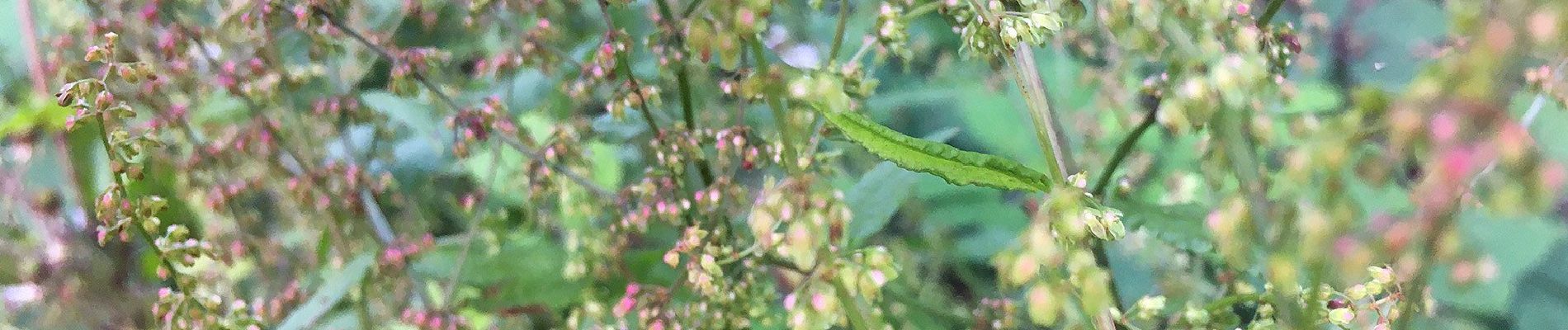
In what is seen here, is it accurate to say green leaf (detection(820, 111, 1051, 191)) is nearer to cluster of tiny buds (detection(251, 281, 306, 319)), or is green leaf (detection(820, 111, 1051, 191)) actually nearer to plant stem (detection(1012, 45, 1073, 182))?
plant stem (detection(1012, 45, 1073, 182))

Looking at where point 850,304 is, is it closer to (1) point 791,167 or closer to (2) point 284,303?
(1) point 791,167

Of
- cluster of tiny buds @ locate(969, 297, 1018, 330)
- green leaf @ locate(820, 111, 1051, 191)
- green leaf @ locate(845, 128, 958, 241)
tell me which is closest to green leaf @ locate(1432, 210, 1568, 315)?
cluster of tiny buds @ locate(969, 297, 1018, 330)

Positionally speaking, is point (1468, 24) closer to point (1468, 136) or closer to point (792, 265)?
point (1468, 136)

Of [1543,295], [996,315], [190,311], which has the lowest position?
[1543,295]

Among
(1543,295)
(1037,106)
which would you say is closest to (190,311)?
(1037,106)

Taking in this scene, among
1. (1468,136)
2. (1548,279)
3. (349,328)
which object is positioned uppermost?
(1468,136)

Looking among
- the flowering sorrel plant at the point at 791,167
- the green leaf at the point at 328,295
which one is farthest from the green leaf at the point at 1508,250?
the green leaf at the point at 328,295

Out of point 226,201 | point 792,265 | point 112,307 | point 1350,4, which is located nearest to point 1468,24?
point 792,265
